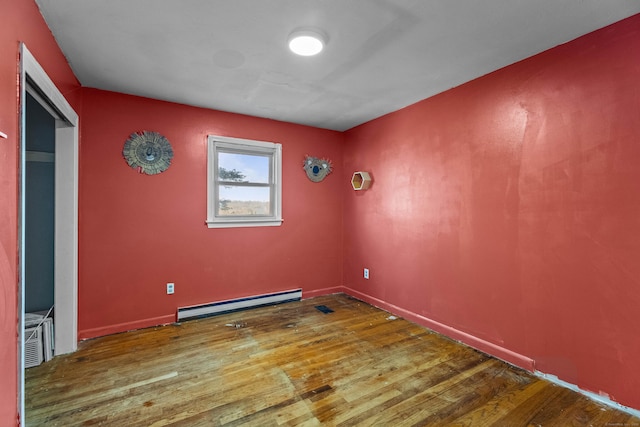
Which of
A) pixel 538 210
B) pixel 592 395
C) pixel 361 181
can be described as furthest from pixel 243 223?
pixel 592 395

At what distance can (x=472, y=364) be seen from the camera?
234 centimetres

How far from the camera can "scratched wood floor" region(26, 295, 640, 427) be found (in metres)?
1.75

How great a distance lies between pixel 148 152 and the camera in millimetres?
3045

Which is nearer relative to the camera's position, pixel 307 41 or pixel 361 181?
pixel 307 41

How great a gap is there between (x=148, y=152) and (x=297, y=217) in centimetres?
188

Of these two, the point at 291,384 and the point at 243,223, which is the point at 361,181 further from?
the point at 291,384

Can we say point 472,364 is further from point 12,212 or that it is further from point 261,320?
point 12,212

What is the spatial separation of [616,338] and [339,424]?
182cm

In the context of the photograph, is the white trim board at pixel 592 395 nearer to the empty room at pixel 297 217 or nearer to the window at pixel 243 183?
the empty room at pixel 297 217

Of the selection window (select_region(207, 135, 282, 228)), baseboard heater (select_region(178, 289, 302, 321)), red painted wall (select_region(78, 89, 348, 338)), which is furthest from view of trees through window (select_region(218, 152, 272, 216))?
baseboard heater (select_region(178, 289, 302, 321))

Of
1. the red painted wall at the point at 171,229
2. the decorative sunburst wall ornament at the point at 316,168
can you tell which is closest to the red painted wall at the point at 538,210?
the decorative sunburst wall ornament at the point at 316,168

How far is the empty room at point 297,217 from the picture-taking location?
1.76m

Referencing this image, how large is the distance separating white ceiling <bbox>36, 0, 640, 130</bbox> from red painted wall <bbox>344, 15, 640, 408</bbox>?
0.89ft

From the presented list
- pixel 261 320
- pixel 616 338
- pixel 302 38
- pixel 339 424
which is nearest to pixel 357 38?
pixel 302 38
